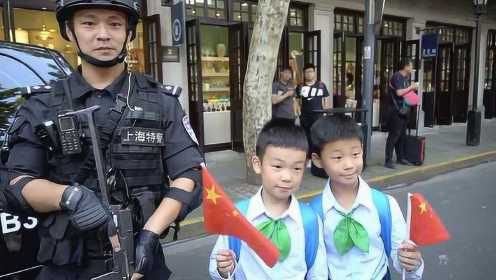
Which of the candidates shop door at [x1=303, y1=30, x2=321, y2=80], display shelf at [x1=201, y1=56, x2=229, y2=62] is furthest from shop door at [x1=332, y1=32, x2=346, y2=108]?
display shelf at [x1=201, y1=56, x2=229, y2=62]

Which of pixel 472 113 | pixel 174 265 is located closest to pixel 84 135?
pixel 174 265

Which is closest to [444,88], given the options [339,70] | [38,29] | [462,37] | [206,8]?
[462,37]

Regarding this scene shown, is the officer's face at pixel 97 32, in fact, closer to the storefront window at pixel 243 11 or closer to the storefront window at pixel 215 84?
the storefront window at pixel 215 84

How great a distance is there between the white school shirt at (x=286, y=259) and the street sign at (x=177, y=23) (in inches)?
241

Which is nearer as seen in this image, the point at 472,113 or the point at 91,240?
the point at 91,240

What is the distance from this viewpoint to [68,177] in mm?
1573

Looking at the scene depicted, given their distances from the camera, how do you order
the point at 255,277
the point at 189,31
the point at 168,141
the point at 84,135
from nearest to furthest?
1. the point at 84,135
2. the point at 168,141
3. the point at 255,277
4. the point at 189,31

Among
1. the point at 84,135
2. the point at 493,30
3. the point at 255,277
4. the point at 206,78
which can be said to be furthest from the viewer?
the point at 493,30

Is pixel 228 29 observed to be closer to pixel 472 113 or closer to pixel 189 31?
pixel 189 31

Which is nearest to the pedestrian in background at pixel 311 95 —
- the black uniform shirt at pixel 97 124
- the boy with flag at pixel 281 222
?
the boy with flag at pixel 281 222

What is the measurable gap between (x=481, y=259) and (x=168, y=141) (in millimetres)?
3541

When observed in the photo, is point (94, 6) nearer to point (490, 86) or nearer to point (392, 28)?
point (392, 28)

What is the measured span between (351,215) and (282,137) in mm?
460

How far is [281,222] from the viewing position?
1805 millimetres
